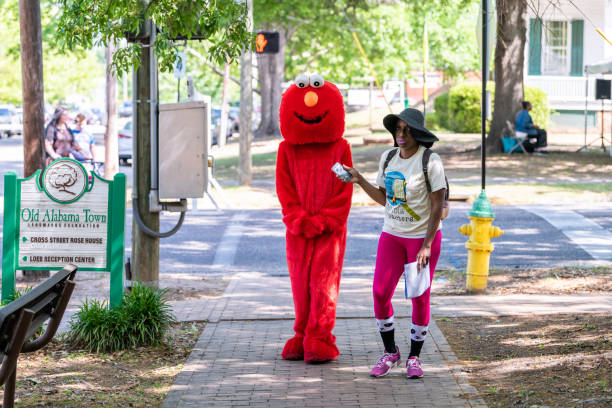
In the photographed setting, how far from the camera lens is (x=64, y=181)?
6820 millimetres

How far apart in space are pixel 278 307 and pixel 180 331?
1.19m

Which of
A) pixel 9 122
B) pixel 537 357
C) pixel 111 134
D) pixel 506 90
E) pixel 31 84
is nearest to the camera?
pixel 537 357

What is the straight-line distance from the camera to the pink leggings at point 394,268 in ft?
18.9

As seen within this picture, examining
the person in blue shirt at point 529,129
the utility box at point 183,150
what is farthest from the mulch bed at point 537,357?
the person in blue shirt at point 529,129

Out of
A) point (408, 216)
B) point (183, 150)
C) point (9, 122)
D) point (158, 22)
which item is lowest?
point (408, 216)

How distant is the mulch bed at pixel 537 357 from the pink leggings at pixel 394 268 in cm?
57

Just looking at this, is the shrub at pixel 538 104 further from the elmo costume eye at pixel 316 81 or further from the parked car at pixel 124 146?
the elmo costume eye at pixel 316 81

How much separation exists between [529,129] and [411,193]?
60.8 ft

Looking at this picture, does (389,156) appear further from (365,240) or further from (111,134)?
(111,134)

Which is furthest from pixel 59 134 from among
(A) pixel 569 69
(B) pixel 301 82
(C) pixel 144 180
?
(A) pixel 569 69

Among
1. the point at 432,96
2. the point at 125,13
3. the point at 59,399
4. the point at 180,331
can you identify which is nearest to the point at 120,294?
the point at 180,331

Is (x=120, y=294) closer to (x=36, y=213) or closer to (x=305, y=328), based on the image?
(x=36, y=213)

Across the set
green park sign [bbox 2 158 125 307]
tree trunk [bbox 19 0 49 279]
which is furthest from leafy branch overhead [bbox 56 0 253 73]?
tree trunk [bbox 19 0 49 279]

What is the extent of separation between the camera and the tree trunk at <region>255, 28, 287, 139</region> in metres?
34.7
